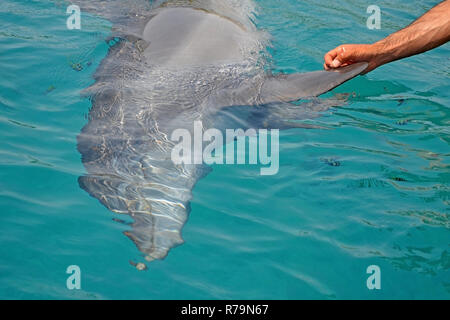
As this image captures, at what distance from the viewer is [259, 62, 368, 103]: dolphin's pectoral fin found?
15.1ft

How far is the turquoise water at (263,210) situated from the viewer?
141 inches

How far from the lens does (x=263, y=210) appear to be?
4.32 metres

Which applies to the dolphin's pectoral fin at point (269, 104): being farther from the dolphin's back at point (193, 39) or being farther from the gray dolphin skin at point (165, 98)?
the dolphin's back at point (193, 39)

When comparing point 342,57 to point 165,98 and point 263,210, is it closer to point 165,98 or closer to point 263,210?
point 263,210

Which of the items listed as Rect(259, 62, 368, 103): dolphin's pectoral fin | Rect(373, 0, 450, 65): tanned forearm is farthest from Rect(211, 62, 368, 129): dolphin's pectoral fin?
Rect(373, 0, 450, 65): tanned forearm

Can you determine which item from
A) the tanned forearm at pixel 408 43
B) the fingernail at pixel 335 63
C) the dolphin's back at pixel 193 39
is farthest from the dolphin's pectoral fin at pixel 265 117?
the dolphin's back at pixel 193 39

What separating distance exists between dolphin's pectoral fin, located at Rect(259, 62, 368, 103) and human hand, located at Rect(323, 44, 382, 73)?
73 millimetres

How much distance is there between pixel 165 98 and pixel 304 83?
1.46 metres

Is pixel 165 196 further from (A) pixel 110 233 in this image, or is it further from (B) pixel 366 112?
(B) pixel 366 112

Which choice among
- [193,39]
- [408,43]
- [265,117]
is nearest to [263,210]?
[265,117]

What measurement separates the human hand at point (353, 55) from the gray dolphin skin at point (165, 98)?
0.11 metres

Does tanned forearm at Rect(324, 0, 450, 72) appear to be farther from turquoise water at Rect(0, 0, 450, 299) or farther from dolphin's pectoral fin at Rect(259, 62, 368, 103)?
turquoise water at Rect(0, 0, 450, 299)

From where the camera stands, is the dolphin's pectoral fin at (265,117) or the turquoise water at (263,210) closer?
the turquoise water at (263,210)
